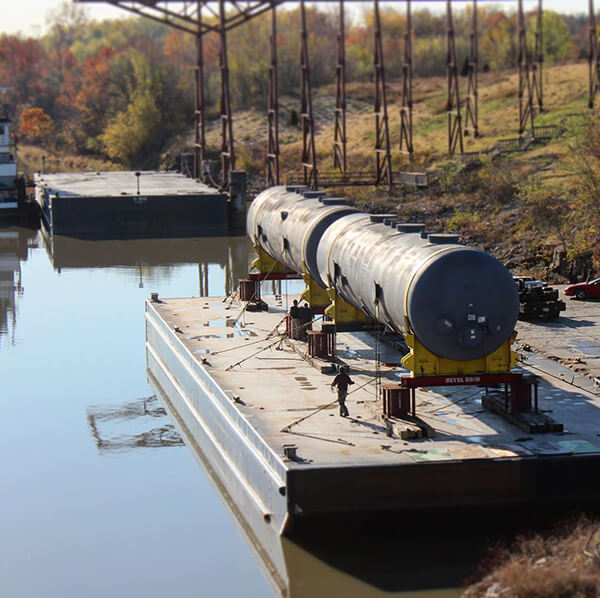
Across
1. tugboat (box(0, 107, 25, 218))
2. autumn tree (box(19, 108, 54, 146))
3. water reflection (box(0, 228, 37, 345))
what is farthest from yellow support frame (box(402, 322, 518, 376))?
autumn tree (box(19, 108, 54, 146))

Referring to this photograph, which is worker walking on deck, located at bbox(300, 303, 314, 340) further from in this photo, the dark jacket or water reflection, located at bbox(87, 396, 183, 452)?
the dark jacket

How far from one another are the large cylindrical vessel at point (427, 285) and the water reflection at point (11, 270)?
53.4 ft

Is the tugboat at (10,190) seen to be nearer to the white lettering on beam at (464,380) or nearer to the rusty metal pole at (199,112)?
the rusty metal pole at (199,112)

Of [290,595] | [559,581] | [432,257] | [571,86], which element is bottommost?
[290,595]

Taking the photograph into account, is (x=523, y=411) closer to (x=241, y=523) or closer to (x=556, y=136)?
(x=241, y=523)

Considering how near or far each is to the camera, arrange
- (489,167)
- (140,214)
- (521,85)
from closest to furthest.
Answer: (489,167), (140,214), (521,85)

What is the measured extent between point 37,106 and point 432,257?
131m

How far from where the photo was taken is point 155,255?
6191 centimetres

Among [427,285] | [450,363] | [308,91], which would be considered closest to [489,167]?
[308,91]

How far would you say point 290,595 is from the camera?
66.6ft

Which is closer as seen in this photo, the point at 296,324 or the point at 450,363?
the point at 450,363

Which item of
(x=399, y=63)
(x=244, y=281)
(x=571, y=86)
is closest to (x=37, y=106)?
(x=399, y=63)

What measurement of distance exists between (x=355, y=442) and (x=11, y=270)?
39.4m

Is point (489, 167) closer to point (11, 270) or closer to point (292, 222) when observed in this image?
point (11, 270)
